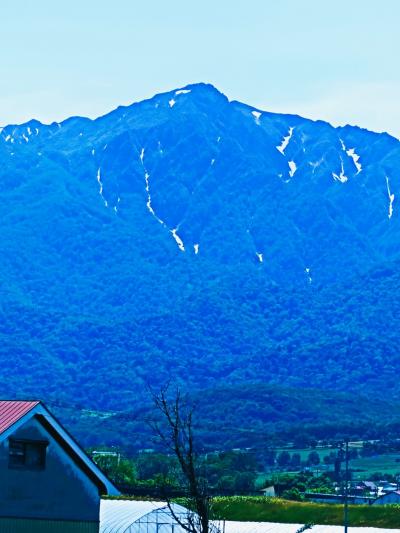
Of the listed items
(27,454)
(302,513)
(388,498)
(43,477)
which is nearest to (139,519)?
(302,513)

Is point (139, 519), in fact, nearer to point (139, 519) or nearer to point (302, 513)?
point (139, 519)

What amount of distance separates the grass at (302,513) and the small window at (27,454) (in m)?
75.2

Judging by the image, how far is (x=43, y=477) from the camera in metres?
49.9

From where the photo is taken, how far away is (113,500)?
382ft

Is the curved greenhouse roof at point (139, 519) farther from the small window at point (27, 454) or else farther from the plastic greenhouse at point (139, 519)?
the small window at point (27, 454)

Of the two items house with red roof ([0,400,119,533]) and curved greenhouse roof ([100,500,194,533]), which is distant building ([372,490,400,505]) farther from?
house with red roof ([0,400,119,533])

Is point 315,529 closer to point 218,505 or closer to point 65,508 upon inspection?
point 218,505

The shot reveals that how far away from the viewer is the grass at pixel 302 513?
125 metres

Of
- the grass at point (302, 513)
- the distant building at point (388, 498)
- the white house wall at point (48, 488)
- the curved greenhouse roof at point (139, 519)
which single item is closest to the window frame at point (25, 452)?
the white house wall at point (48, 488)

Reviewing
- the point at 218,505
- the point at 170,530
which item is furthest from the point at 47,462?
the point at 218,505

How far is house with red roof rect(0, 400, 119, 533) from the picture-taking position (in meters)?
48.7

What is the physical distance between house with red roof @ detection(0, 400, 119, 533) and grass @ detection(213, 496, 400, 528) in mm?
73686

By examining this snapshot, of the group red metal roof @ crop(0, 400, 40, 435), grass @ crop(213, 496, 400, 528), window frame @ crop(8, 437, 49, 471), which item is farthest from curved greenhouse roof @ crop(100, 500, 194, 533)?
red metal roof @ crop(0, 400, 40, 435)

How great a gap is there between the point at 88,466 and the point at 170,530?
5331 centimetres
